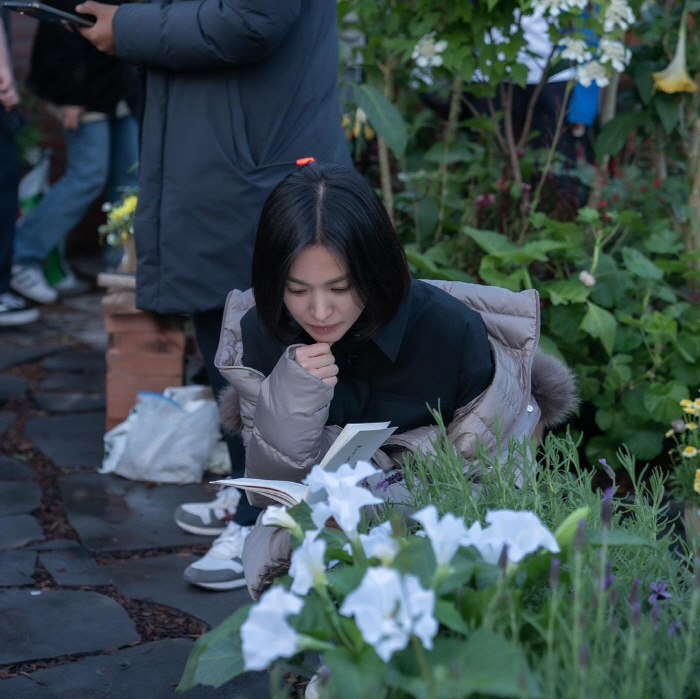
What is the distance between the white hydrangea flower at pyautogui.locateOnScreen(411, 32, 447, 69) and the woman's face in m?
1.62

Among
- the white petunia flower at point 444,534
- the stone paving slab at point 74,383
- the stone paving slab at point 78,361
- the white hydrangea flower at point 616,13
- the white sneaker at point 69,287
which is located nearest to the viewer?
the white petunia flower at point 444,534

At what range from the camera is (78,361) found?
4.79 meters

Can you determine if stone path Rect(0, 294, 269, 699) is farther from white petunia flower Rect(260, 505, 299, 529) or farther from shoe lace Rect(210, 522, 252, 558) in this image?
white petunia flower Rect(260, 505, 299, 529)

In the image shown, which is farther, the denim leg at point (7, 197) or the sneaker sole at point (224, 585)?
the denim leg at point (7, 197)

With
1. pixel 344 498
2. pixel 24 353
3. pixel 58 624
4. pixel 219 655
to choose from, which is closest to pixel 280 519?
pixel 344 498

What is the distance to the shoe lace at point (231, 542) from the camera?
2738 millimetres

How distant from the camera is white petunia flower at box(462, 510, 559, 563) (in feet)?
3.97

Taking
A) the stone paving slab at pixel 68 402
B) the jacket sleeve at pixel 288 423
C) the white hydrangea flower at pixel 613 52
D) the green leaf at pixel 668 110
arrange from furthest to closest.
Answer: the stone paving slab at pixel 68 402 < the green leaf at pixel 668 110 < the white hydrangea flower at pixel 613 52 < the jacket sleeve at pixel 288 423

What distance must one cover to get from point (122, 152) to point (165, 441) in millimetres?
2729

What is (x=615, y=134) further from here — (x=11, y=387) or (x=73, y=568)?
(x=11, y=387)

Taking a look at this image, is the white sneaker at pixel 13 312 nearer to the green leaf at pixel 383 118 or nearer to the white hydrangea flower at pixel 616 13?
the green leaf at pixel 383 118

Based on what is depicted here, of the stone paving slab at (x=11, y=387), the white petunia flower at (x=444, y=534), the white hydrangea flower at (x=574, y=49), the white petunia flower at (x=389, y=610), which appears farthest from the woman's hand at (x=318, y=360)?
the stone paving slab at (x=11, y=387)

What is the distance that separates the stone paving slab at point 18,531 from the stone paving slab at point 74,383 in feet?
4.31

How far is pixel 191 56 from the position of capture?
2.59 meters
